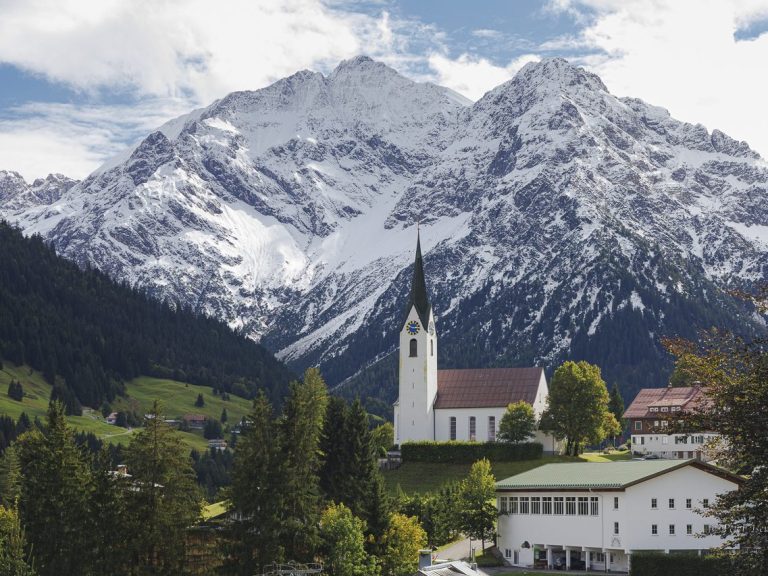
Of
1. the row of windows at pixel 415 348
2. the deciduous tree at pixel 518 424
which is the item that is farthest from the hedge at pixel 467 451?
the row of windows at pixel 415 348

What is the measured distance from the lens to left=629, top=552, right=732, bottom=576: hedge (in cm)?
9850

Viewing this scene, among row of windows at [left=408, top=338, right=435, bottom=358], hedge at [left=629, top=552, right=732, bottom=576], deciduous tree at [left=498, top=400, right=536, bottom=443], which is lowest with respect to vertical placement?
hedge at [left=629, top=552, right=732, bottom=576]

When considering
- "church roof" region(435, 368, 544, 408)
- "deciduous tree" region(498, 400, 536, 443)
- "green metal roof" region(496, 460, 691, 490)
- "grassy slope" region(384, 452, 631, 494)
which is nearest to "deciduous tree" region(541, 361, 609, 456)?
"deciduous tree" region(498, 400, 536, 443)

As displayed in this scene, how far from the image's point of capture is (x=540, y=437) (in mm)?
166250

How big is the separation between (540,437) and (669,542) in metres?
54.7

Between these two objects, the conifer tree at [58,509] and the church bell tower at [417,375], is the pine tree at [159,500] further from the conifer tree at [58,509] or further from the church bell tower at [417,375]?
the church bell tower at [417,375]

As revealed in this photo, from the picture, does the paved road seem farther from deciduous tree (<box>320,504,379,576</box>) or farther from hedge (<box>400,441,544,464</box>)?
hedge (<box>400,441,544,464</box>)

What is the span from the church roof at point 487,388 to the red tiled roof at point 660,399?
13.2 m

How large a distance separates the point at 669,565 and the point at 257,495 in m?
31.2

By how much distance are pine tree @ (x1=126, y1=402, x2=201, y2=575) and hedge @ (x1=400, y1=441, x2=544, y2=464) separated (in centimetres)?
7095

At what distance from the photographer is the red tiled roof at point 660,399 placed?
173 m

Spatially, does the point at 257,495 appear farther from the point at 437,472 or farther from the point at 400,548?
the point at 437,472

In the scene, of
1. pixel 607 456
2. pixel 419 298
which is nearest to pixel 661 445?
pixel 607 456

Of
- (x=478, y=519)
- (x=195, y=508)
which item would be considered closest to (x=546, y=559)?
(x=478, y=519)
